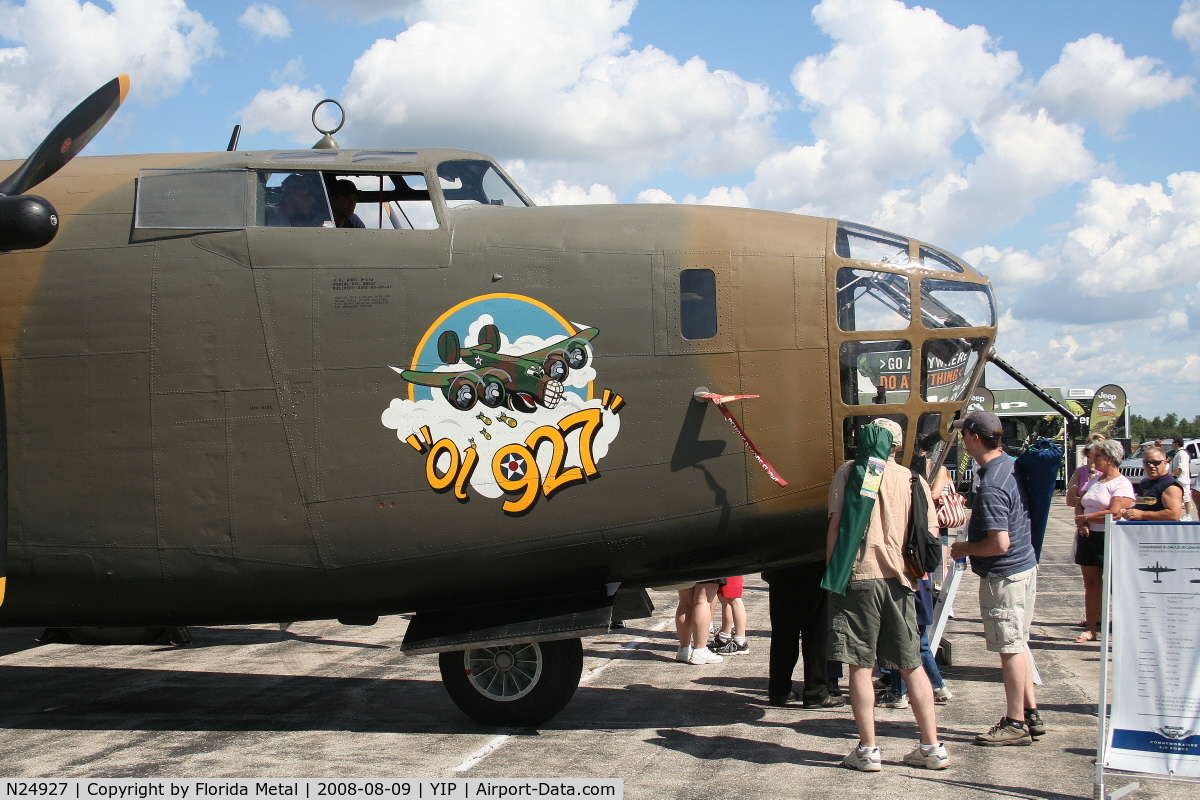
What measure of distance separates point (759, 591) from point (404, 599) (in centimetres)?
903

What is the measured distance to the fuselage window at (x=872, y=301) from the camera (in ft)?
21.8

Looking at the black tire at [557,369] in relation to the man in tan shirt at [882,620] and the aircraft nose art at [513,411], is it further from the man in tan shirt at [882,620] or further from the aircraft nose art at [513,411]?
the man in tan shirt at [882,620]

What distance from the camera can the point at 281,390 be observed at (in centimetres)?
682

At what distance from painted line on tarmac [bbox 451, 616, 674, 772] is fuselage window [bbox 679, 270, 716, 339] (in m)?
3.13

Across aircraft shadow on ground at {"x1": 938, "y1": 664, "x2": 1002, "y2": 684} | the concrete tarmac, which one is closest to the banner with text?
the concrete tarmac

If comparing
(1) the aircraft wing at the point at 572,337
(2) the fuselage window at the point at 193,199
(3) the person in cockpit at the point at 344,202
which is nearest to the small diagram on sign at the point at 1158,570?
(1) the aircraft wing at the point at 572,337

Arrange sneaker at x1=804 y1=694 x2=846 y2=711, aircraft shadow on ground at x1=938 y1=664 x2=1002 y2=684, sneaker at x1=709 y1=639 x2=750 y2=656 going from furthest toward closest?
sneaker at x1=709 y1=639 x2=750 y2=656
aircraft shadow on ground at x1=938 y1=664 x2=1002 y2=684
sneaker at x1=804 y1=694 x2=846 y2=711


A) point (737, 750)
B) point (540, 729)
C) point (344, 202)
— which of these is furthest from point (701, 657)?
point (344, 202)

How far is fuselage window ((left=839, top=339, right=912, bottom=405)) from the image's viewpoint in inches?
261

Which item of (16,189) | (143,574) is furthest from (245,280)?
(143,574)

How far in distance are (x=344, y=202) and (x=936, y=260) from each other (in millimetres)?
4351

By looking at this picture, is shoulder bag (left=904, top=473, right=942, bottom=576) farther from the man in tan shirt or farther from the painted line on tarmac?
the painted line on tarmac

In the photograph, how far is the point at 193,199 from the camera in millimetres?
7086

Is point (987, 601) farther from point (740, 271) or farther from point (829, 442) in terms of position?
point (740, 271)
